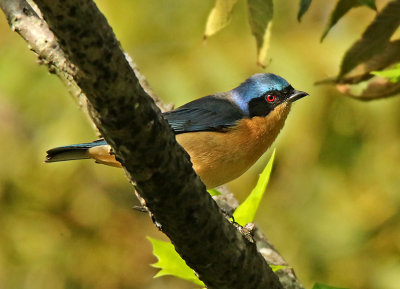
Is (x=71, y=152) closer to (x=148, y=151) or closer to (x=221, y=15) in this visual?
(x=221, y=15)

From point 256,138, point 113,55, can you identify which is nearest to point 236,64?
point 256,138

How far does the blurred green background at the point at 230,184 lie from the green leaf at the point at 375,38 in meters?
2.53

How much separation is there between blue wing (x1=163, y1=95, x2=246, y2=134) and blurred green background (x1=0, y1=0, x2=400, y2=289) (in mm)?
579

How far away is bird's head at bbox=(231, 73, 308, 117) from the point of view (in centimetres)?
627

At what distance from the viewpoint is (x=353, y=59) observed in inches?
167

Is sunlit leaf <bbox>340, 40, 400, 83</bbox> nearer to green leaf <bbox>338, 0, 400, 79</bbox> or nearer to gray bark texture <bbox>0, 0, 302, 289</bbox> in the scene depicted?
green leaf <bbox>338, 0, 400, 79</bbox>

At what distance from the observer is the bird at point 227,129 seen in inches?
214

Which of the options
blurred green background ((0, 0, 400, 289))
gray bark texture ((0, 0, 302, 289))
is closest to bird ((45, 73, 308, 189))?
blurred green background ((0, 0, 400, 289))

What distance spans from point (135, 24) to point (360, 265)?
3.49 metres

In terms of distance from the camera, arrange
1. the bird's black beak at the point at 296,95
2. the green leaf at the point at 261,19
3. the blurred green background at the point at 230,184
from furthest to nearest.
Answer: the blurred green background at the point at 230,184
the bird's black beak at the point at 296,95
the green leaf at the point at 261,19

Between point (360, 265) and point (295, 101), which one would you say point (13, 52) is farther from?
point (360, 265)

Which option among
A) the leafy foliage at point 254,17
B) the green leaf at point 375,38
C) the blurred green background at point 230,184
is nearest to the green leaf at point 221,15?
the leafy foliage at point 254,17

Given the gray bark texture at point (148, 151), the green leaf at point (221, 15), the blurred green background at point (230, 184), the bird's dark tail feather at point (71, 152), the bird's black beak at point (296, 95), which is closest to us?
the gray bark texture at point (148, 151)

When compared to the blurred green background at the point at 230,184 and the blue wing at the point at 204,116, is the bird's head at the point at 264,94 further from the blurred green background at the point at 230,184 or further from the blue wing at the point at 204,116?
the blurred green background at the point at 230,184
